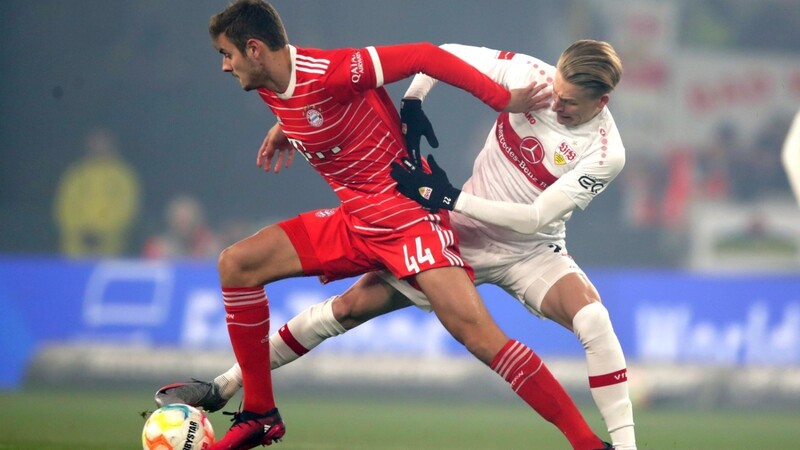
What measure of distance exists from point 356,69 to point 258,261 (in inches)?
38.9

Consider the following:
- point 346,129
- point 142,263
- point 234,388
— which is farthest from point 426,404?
point 346,129

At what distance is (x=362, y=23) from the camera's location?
577 inches

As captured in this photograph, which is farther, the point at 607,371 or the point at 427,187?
the point at 607,371

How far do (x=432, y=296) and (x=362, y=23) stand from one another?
378 inches

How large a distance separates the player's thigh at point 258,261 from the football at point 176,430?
609 mm

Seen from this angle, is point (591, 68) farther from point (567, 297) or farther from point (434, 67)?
point (567, 297)

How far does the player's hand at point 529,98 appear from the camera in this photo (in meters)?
5.59

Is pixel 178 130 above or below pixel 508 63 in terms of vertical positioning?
above

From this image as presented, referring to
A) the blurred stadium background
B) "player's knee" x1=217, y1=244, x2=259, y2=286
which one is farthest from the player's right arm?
the blurred stadium background

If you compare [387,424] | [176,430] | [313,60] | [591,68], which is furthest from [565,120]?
[387,424]

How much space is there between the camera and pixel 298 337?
19.6 ft

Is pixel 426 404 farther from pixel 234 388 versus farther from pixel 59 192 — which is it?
pixel 59 192

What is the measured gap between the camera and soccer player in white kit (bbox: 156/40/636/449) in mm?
5551

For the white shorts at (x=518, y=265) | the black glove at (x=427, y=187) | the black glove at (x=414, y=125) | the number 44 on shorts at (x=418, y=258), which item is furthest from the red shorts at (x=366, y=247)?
the black glove at (x=414, y=125)
